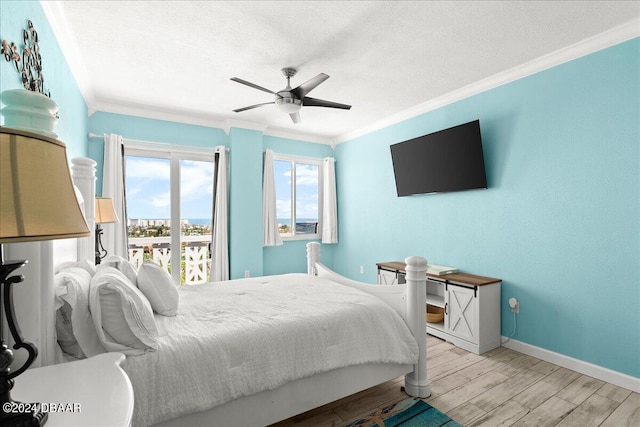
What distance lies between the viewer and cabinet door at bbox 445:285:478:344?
304 centimetres

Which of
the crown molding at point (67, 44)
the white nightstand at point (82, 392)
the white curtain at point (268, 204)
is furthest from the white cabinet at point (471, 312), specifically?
the crown molding at point (67, 44)

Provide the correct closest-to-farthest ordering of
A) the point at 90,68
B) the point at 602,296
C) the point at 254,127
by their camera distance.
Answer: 1. the point at 602,296
2. the point at 90,68
3. the point at 254,127

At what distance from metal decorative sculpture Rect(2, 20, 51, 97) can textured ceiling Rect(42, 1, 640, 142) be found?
0.45m

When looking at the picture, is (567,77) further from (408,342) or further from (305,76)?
(408,342)

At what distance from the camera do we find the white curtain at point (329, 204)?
5531mm

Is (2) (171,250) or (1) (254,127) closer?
(2) (171,250)

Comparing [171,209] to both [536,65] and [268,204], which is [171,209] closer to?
[268,204]

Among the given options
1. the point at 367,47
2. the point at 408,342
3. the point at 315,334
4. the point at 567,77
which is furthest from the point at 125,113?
the point at 567,77

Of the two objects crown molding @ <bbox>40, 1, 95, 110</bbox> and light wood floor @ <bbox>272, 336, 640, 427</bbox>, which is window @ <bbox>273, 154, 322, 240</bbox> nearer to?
crown molding @ <bbox>40, 1, 95, 110</bbox>

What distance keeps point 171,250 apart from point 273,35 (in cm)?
316

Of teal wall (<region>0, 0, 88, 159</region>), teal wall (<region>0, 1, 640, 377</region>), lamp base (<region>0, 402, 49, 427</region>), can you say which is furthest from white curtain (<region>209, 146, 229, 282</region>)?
lamp base (<region>0, 402, 49, 427</region>)

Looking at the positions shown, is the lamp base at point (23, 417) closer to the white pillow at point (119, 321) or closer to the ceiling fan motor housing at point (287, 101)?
the white pillow at point (119, 321)

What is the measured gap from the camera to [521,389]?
94.0 inches

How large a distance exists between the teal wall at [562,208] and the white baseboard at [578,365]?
43 millimetres
